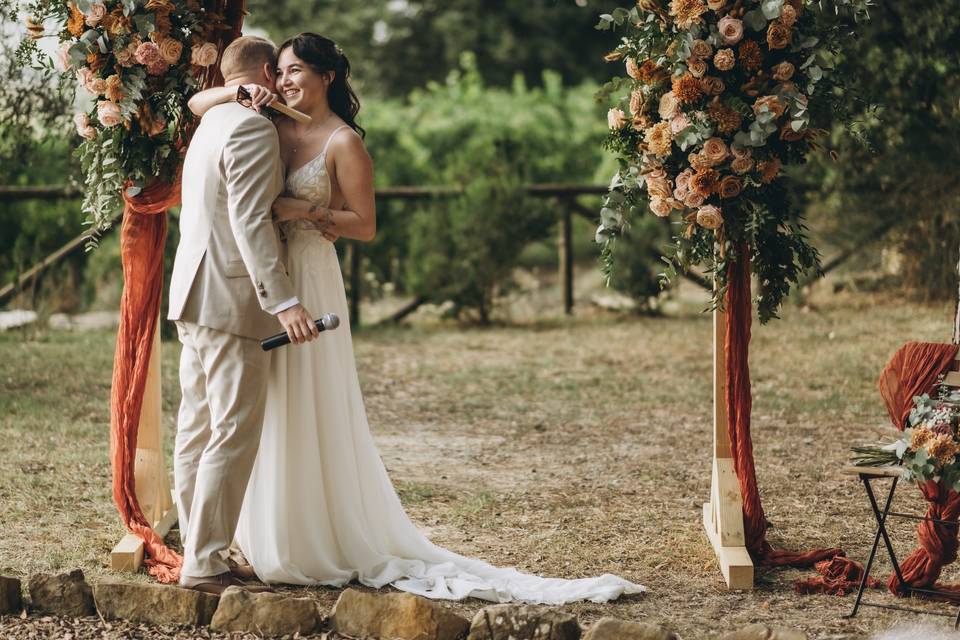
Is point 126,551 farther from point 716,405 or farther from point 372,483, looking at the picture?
point 716,405

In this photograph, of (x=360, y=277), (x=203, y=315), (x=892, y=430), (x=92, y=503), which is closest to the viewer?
(x=203, y=315)

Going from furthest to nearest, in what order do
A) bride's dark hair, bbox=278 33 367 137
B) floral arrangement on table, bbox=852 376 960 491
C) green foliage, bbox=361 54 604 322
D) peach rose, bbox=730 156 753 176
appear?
green foliage, bbox=361 54 604 322, peach rose, bbox=730 156 753 176, bride's dark hair, bbox=278 33 367 137, floral arrangement on table, bbox=852 376 960 491

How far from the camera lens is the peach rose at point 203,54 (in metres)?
4.81

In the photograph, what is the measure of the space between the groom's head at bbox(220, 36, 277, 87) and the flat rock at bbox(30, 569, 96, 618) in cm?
188

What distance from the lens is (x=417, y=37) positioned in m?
25.3

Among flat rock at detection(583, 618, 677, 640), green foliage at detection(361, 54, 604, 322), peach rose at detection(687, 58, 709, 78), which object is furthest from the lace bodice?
green foliage at detection(361, 54, 604, 322)

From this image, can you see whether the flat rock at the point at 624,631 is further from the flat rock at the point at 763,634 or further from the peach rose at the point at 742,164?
the peach rose at the point at 742,164

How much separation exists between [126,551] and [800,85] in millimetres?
3210

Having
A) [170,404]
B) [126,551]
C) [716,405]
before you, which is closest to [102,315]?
[170,404]

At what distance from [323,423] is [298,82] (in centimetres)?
131

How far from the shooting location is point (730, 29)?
448cm

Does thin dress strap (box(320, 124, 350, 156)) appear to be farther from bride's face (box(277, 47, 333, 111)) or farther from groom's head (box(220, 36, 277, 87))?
groom's head (box(220, 36, 277, 87))

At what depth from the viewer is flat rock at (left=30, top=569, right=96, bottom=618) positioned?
13.7 ft

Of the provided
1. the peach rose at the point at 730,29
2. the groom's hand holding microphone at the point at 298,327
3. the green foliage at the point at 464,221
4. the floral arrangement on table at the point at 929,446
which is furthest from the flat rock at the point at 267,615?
the green foliage at the point at 464,221
